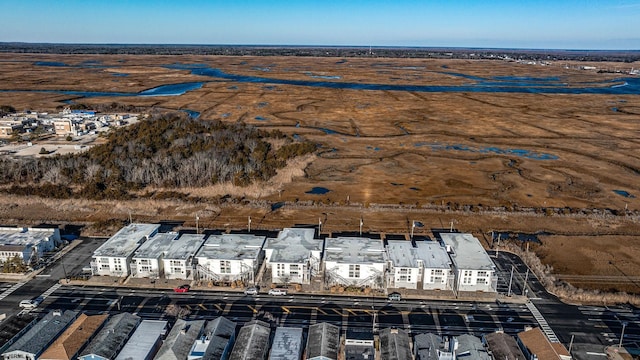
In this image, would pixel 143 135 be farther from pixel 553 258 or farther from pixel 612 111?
pixel 612 111

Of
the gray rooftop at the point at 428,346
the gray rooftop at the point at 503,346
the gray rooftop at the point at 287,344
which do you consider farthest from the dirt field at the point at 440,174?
the gray rooftop at the point at 287,344

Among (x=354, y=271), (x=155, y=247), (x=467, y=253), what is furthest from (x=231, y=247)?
(x=467, y=253)

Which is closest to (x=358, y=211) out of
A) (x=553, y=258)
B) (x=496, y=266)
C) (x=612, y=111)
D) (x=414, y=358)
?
(x=496, y=266)

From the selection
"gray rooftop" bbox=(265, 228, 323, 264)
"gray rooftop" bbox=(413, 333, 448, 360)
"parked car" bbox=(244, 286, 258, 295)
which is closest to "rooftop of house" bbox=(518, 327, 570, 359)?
"gray rooftop" bbox=(413, 333, 448, 360)

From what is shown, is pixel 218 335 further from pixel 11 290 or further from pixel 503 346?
pixel 11 290

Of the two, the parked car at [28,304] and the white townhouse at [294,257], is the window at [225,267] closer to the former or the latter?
the white townhouse at [294,257]
